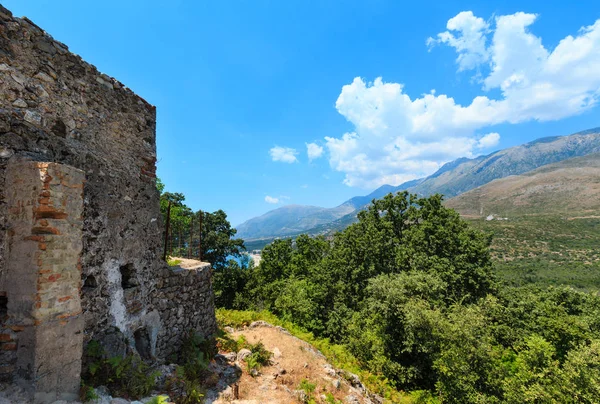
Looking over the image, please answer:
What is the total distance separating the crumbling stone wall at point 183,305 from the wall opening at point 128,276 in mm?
957

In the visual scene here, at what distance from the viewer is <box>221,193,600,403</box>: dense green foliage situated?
11.5 metres

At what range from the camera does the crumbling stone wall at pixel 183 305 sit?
7.19m

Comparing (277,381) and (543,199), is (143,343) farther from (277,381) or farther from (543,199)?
(543,199)

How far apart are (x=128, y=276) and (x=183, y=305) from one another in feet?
6.98

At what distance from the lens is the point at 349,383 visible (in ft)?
32.9

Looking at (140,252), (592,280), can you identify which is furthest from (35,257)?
(592,280)

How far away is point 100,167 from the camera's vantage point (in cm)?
552

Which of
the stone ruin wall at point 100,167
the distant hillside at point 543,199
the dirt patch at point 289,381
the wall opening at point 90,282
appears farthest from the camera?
the distant hillside at point 543,199

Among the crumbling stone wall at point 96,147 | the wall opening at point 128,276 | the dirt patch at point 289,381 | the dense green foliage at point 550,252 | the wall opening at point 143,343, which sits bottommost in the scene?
the dense green foliage at point 550,252

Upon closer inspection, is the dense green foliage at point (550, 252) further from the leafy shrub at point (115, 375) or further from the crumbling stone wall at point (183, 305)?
the leafy shrub at point (115, 375)

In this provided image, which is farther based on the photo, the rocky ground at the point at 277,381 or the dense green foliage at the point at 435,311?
the dense green foliage at the point at 435,311

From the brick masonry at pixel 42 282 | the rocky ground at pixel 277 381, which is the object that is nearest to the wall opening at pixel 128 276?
the brick masonry at pixel 42 282

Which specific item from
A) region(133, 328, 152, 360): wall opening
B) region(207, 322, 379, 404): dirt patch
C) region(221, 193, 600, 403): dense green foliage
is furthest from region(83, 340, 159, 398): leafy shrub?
region(221, 193, 600, 403): dense green foliage

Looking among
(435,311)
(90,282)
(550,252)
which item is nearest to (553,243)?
(550,252)
